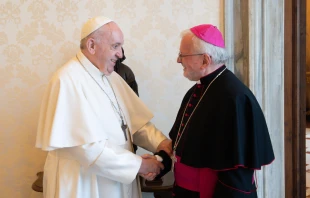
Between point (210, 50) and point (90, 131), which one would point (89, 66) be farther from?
point (210, 50)

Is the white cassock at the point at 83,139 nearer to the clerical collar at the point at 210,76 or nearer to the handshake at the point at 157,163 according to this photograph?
the handshake at the point at 157,163

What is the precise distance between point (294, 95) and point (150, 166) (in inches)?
53.6

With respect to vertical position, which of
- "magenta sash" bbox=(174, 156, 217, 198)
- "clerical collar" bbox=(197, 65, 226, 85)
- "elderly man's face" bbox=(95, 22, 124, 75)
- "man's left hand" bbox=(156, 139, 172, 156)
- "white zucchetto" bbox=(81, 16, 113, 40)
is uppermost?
"white zucchetto" bbox=(81, 16, 113, 40)

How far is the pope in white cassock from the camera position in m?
1.89

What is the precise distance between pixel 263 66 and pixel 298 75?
309mm

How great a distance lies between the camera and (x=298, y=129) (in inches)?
111

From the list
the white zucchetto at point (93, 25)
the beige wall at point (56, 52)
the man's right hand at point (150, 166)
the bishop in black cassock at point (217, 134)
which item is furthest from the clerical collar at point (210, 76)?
the beige wall at point (56, 52)

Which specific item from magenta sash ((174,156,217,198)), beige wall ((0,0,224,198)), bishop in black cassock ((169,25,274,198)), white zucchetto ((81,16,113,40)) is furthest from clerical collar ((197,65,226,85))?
beige wall ((0,0,224,198))

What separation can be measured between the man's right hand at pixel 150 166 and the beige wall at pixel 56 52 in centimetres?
88

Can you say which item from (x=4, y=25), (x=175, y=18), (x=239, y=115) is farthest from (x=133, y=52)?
(x=239, y=115)

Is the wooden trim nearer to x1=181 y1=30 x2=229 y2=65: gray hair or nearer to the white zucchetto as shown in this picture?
x1=181 y1=30 x2=229 y2=65: gray hair

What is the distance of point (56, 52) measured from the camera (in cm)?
278

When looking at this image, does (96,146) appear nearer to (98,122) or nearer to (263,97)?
(98,122)

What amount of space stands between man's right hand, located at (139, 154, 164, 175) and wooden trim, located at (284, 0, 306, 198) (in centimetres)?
123
